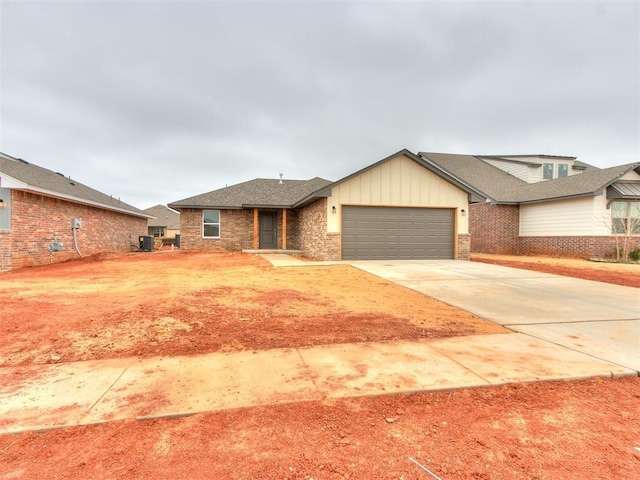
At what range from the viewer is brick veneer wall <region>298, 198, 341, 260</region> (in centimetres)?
1390

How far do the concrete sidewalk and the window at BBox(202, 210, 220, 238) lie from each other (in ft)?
54.7

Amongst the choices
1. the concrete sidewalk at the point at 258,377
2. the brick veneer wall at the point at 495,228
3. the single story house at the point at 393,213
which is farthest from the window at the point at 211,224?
the concrete sidewalk at the point at 258,377

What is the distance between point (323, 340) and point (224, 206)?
16298 mm

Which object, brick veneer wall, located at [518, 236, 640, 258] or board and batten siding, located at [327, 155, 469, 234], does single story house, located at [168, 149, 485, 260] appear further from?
brick veneer wall, located at [518, 236, 640, 258]

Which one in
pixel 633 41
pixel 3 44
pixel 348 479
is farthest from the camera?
pixel 633 41

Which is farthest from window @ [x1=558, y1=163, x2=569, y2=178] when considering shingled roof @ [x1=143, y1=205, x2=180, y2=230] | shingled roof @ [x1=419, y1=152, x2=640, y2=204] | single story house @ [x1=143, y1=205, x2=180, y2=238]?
shingled roof @ [x1=143, y1=205, x2=180, y2=230]

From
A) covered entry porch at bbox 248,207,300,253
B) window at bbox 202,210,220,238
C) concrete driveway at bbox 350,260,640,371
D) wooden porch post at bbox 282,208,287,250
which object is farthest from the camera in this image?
covered entry porch at bbox 248,207,300,253

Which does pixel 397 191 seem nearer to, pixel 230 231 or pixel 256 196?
pixel 256 196

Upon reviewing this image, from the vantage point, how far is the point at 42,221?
13.0 meters

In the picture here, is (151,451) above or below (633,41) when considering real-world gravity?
below

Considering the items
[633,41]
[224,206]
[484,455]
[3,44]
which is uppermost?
[633,41]

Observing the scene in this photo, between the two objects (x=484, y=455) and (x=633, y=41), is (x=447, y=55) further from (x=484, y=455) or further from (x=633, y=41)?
(x=484, y=455)

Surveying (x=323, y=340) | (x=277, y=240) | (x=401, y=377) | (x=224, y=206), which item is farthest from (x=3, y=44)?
(x=401, y=377)

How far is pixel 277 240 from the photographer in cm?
2005
